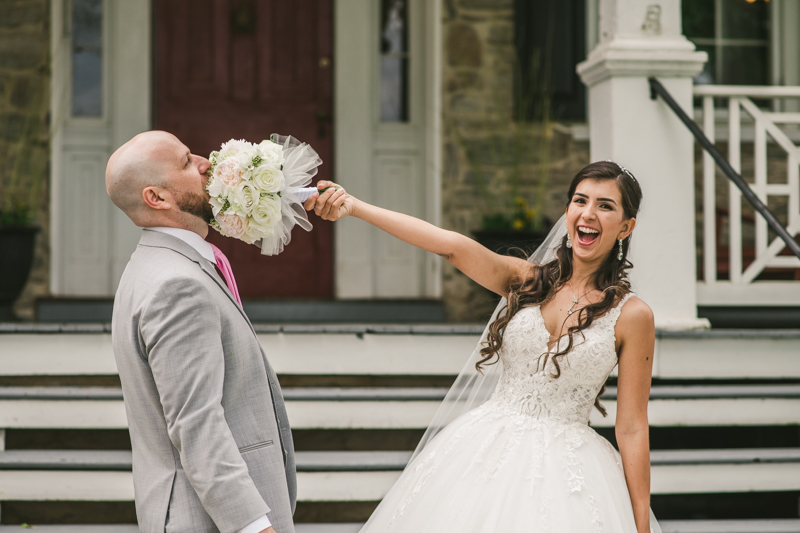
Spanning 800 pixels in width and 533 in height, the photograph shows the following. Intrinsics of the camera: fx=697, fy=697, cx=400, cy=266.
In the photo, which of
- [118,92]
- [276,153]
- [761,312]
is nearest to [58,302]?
[118,92]

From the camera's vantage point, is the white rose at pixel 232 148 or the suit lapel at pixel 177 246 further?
the white rose at pixel 232 148

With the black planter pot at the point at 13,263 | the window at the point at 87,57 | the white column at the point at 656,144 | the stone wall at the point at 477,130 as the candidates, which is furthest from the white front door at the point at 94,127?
the white column at the point at 656,144

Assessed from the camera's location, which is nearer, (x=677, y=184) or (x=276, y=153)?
(x=276, y=153)

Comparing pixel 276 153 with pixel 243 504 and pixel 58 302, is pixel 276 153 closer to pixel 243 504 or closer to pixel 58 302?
pixel 243 504

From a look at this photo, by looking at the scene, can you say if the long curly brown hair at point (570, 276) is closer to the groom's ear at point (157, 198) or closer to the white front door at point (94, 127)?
the groom's ear at point (157, 198)

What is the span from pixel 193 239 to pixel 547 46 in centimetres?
435

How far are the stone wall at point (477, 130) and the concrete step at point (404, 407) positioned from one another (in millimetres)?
1907

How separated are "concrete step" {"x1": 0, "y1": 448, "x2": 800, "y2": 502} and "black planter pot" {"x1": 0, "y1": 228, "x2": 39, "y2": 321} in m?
1.49

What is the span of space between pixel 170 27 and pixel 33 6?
969mm

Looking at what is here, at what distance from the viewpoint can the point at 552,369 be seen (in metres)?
2.06

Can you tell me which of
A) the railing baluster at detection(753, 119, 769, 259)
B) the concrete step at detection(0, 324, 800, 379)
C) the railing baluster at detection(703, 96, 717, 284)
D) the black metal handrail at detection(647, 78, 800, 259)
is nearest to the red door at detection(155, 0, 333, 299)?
the concrete step at detection(0, 324, 800, 379)

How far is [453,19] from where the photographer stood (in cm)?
541

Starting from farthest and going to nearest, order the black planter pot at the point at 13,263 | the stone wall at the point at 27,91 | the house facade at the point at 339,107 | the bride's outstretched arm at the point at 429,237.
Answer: the house facade at the point at 339,107
the stone wall at the point at 27,91
the black planter pot at the point at 13,263
the bride's outstretched arm at the point at 429,237

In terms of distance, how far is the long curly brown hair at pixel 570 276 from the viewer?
205 centimetres
